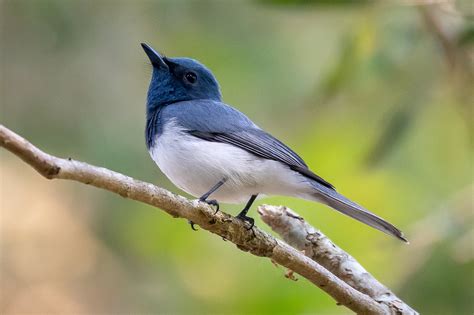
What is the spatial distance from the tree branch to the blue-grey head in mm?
1592

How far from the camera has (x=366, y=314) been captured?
3350 millimetres

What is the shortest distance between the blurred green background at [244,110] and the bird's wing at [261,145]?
3.56 ft

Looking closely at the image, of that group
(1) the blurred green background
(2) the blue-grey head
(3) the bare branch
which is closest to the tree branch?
(3) the bare branch

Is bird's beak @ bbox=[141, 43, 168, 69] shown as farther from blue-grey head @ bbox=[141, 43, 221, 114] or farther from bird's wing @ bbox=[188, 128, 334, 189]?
bird's wing @ bbox=[188, 128, 334, 189]

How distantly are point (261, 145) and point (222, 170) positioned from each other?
31cm

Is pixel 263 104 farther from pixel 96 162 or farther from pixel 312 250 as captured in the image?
pixel 312 250

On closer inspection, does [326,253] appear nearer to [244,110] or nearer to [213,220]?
[213,220]

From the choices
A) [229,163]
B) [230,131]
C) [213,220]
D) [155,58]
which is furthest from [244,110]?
[213,220]

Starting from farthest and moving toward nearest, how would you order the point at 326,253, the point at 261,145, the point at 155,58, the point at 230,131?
1. the point at 155,58
2. the point at 230,131
3. the point at 261,145
4. the point at 326,253

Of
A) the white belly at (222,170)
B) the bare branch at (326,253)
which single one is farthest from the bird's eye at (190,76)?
the bare branch at (326,253)

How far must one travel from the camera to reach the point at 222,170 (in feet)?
13.0

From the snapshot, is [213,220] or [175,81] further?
[175,81]

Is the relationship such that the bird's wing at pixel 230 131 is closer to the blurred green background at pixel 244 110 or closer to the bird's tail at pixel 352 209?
the bird's tail at pixel 352 209

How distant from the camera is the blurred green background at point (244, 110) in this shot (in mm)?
5348
